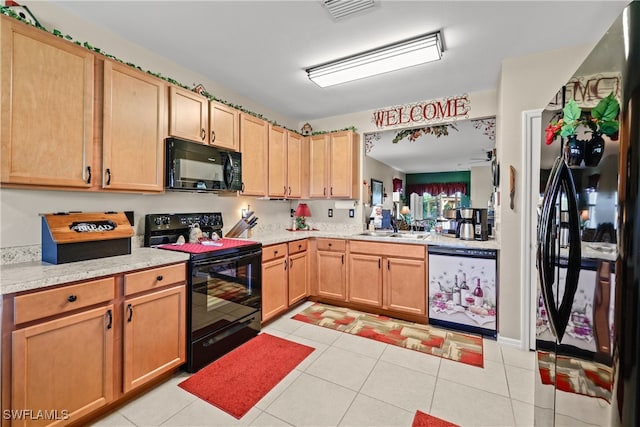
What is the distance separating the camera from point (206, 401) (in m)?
1.77

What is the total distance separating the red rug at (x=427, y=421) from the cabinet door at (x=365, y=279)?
4.95 ft

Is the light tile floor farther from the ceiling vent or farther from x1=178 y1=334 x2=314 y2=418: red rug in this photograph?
the ceiling vent

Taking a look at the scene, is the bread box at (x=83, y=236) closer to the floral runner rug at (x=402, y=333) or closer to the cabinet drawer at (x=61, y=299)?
the cabinet drawer at (x=61, y=299)

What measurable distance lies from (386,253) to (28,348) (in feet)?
9.19

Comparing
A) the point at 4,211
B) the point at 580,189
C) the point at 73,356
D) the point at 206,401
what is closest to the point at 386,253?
the point at 206,401

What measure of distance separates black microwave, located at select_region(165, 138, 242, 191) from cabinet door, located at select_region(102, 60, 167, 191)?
0.08 meters

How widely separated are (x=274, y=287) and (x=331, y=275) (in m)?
A: 0.81

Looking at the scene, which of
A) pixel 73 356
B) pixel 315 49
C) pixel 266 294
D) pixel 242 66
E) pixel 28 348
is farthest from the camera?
pixel 266 294

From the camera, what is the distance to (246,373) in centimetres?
207

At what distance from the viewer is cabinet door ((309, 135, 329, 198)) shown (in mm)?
3803

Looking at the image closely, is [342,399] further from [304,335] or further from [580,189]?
[580,189]

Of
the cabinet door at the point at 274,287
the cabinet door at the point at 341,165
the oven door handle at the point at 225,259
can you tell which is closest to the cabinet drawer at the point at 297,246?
the cabinet door at the point at 274,287

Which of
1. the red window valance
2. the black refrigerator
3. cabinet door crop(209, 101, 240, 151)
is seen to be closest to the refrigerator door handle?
the black refrigerator

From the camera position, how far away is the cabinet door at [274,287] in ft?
9.30
